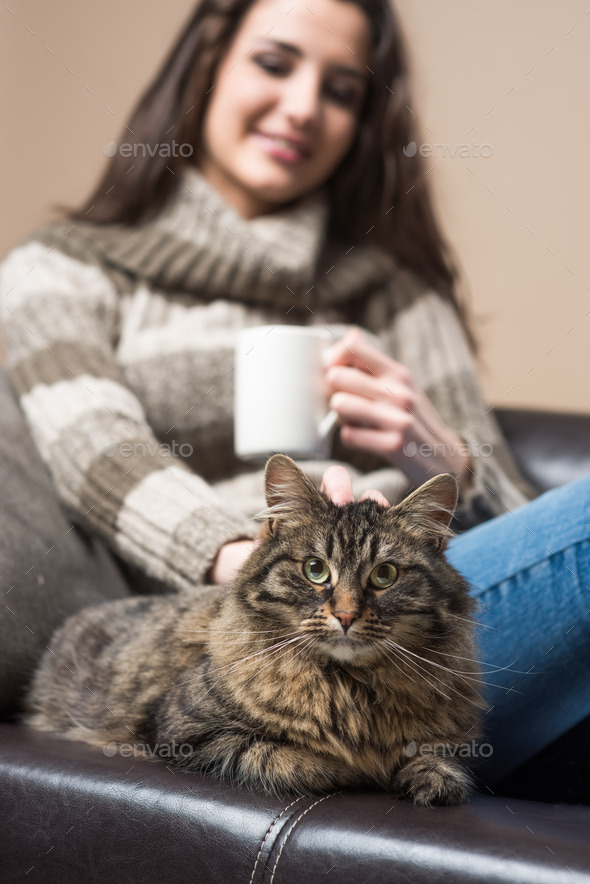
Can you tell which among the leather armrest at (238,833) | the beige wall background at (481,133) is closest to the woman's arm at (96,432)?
the leather armrest at (238,833)

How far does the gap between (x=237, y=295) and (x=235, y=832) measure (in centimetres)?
119

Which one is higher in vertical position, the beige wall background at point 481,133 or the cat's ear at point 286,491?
the beige wall background at point 481,133

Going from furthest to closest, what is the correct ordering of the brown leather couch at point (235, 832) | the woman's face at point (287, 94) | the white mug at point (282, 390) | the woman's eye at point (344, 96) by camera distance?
1. the woman's eye at point (344, 96)
2. the woman's face at point (287, 94)
3. the white mug at point (282, 390)
4. the brown leather couch at point (235, 832)

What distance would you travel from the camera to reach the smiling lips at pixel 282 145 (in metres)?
1.68

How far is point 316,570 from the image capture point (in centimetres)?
90

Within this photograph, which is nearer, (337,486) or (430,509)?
(430,509)

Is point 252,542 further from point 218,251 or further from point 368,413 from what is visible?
point 218,251

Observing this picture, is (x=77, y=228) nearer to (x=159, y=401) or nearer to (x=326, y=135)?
(x=159, y=401)

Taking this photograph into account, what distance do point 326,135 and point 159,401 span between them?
2.30 feet

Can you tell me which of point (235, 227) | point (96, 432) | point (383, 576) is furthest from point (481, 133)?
point (383, 576)

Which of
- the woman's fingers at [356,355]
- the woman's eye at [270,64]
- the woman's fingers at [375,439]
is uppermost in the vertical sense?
the woman's eye at [270,64]

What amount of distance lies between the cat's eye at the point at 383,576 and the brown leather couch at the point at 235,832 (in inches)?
8.8

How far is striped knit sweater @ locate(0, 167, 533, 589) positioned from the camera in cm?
131

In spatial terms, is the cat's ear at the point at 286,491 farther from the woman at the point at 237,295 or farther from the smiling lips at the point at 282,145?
the smiling lips at the point at 282,145
